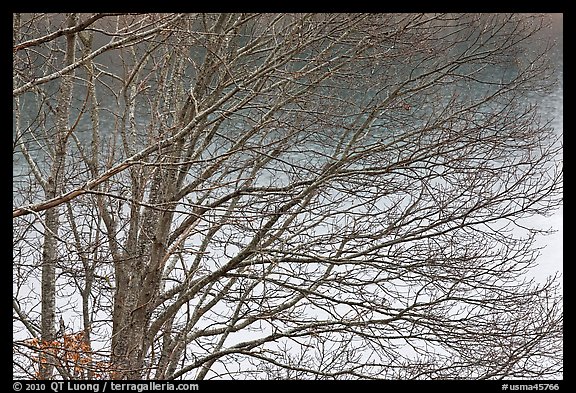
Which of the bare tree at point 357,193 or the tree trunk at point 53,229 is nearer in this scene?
the tree trunk at point 53,229

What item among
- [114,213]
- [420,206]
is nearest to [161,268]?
[114,213]

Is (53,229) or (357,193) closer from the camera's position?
(53,229)

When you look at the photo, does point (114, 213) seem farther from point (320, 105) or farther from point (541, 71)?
point (541, 71)
